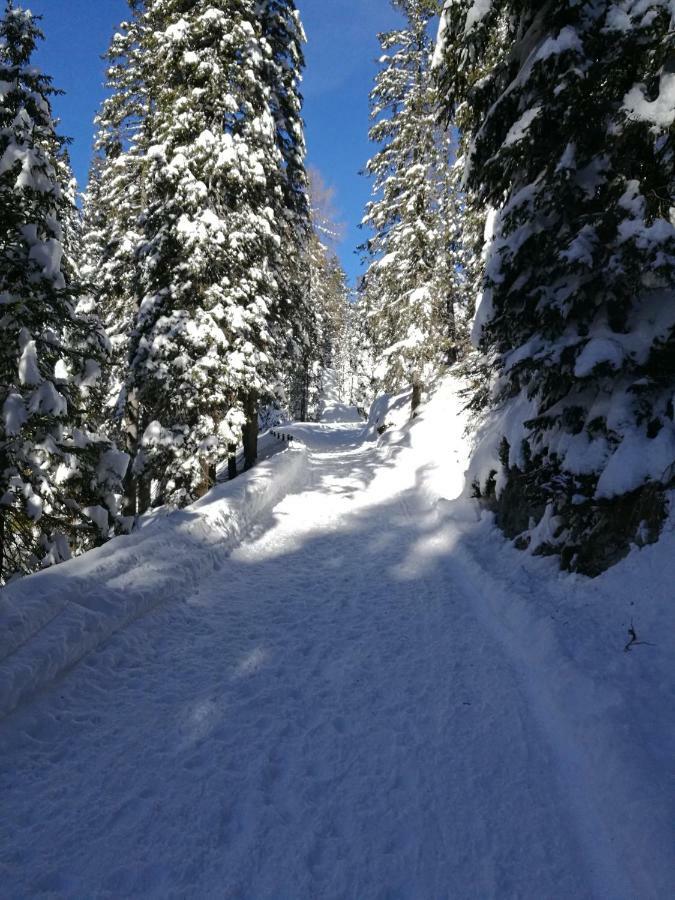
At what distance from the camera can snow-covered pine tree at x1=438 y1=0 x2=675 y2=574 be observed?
494 cm

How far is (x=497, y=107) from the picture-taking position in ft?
21.8

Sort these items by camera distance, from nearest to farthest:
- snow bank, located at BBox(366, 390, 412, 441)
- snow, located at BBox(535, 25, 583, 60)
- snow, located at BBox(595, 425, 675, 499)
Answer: snow, located at BBox(595, 425, 675, 499)
snow, located at BBox(535, 25, 583, 60)
snow bank, located at BBox(366, 390, 412, 441)

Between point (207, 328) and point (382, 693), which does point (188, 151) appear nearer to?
point (207, 328)

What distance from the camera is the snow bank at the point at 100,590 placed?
4.08 meters

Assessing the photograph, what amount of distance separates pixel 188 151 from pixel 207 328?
4.61 m

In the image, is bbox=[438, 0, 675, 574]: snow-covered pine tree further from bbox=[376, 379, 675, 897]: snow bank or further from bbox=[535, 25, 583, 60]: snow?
bbox=[376, 379, 675, 897]: snow bank

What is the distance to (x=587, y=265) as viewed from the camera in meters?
5.29

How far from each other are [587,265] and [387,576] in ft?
16.2

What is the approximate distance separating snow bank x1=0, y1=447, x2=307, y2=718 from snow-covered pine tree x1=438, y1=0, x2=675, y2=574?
494cm

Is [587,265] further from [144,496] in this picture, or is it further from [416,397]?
[416,397]

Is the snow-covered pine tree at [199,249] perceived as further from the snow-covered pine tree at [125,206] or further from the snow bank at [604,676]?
the snow bank at [604,676]

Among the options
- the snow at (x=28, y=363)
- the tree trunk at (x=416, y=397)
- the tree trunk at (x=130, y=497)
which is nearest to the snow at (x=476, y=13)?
the snow at (x=28, y=363)

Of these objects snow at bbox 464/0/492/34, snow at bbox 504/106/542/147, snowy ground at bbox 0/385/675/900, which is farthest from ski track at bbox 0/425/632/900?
snow at bbox 464/0/492/34

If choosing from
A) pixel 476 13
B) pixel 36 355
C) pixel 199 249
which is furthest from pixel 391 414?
pixel 36 355
